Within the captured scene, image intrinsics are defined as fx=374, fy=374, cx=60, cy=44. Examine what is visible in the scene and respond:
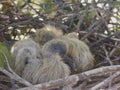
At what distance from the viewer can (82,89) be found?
1.08 meters

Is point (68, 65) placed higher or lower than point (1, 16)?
lower

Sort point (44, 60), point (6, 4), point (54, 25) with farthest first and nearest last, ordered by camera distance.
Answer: point (6, 4) < point (54, 25) < point (44, 60)

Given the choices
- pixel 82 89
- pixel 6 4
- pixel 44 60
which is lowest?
pixel 82 89

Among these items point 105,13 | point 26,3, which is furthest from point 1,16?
point 105,13

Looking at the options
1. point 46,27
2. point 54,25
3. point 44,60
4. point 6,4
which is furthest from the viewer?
point 6,4

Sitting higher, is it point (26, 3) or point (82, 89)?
point (26, 3)

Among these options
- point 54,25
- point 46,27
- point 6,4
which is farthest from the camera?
point 6,4

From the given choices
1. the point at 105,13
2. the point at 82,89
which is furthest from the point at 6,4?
the point at 82,89

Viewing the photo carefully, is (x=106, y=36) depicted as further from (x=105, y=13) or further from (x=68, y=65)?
(x=68, y=65)

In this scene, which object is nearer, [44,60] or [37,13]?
[44,60]

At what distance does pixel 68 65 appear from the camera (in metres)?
1.08

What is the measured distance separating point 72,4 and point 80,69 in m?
0.35

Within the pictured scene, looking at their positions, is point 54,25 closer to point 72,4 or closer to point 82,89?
point 72,4

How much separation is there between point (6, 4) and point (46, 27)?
0.33 m
